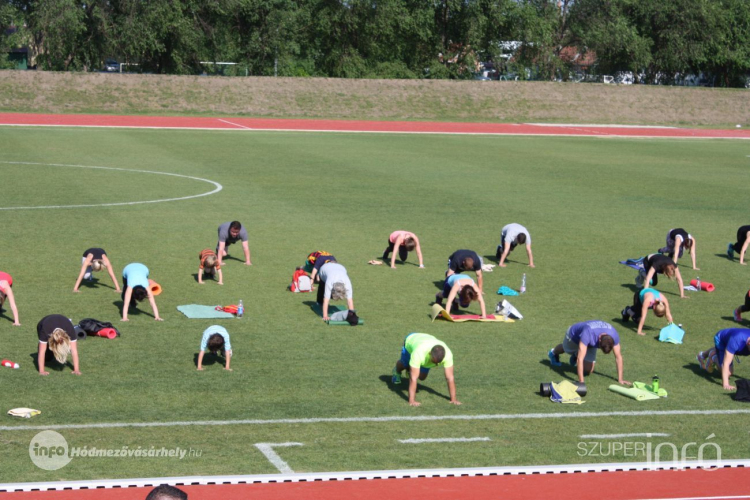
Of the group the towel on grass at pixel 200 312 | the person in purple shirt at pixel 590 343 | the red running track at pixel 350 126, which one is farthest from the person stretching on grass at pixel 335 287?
the red running track at pixel 350 126

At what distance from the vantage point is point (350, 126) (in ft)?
203

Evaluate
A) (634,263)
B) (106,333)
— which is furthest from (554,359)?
(634,263)

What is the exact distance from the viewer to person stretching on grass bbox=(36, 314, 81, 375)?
44.6 ft

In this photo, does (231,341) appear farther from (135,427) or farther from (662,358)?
(662,358)

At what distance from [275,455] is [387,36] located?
79919 mm

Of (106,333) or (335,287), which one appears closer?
(106,333)

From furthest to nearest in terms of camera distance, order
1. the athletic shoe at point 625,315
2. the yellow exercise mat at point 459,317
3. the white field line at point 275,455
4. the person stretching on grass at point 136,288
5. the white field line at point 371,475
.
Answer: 1. the athletic shoe at point 625,315
2. the yellow exercise mat at point 459,317
3. the person stretching on grass at point 136,288
4. the white field line at point 275,455
5. the white field line at point 371,475

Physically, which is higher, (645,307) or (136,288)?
(645,307)

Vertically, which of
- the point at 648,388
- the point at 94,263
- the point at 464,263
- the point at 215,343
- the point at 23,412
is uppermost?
the point at 464,263

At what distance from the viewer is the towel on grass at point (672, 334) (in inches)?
666

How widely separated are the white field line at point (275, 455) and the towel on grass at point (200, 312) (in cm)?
618

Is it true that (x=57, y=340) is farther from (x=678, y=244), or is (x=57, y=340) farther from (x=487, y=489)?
(x=678, y=244)

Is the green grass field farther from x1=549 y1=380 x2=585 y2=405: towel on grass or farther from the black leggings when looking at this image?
the black leggings

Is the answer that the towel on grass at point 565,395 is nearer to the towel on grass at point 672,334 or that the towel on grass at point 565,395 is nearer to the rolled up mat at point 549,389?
the rolled up mat at point 549,389
